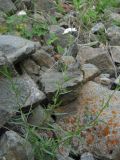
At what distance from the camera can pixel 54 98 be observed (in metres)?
3.92

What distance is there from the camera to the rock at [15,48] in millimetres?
4266

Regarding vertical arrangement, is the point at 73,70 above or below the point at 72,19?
above

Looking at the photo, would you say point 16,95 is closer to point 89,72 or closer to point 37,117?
point 37,117

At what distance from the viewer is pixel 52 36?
220 inches

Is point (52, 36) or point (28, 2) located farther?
point (28, 2)

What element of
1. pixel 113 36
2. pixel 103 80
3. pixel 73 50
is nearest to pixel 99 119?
pixel 103 80

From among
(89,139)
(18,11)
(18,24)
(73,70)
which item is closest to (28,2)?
(18,11)

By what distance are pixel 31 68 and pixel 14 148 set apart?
109 centimetres

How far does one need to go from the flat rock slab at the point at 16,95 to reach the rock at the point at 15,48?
0.18 m

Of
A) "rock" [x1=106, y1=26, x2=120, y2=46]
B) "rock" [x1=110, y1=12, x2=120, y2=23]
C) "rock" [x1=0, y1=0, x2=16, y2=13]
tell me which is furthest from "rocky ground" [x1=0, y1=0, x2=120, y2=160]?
"rock" [x1=110, y1=12, x2=120, y2=23]

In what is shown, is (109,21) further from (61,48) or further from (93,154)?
(93,154)

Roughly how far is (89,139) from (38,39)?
174cm

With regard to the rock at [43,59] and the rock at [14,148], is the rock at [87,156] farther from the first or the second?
the rock at [43,59]

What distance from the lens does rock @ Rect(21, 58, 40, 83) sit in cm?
447
